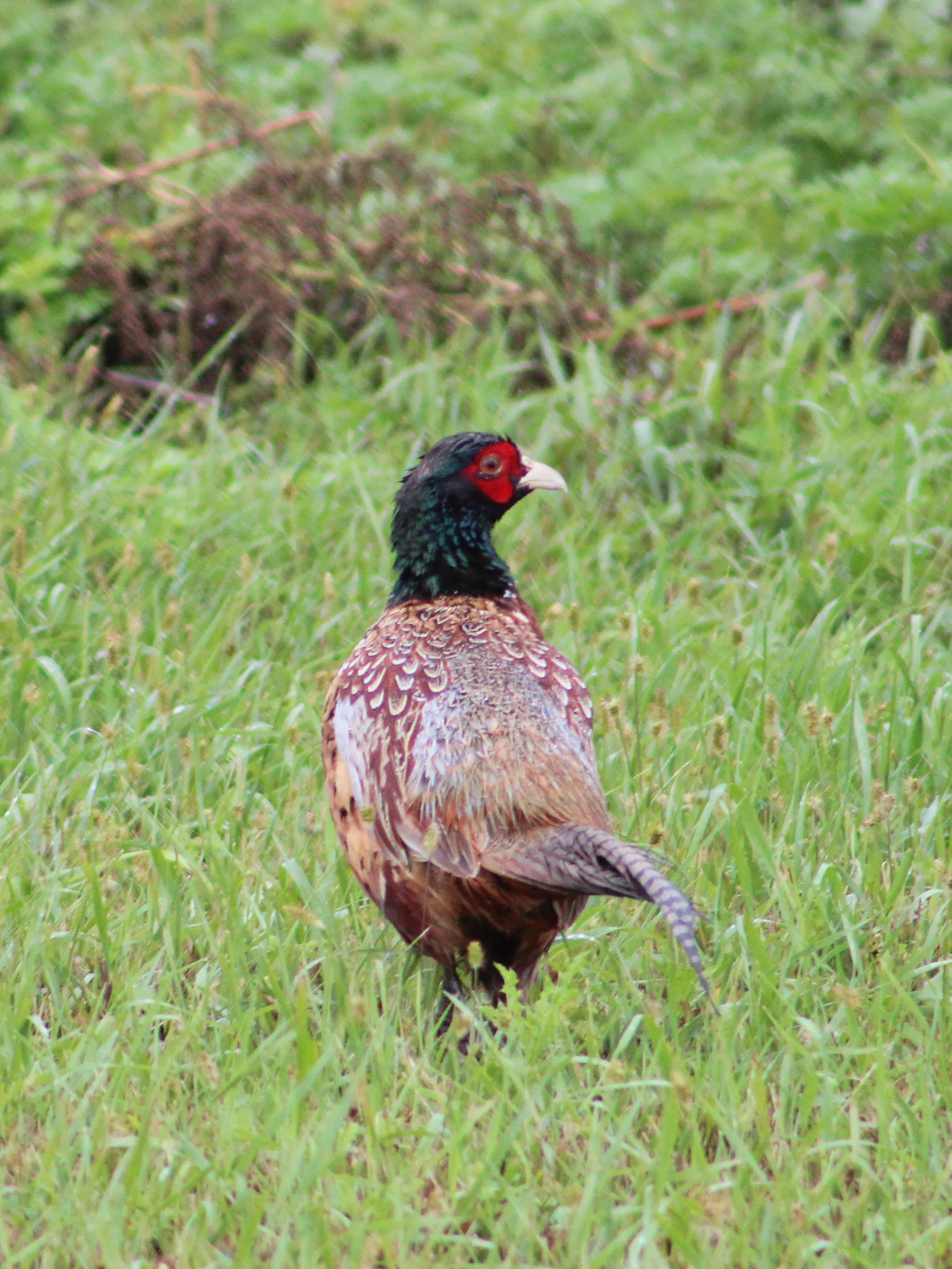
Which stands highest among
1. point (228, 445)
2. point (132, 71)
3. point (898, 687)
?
point (132, 71)

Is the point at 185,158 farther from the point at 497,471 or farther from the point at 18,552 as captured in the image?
the point at 497,471

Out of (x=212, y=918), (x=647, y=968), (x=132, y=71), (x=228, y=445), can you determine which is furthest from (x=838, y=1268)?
(x=132, y=71)

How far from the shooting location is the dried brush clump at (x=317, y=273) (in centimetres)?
646

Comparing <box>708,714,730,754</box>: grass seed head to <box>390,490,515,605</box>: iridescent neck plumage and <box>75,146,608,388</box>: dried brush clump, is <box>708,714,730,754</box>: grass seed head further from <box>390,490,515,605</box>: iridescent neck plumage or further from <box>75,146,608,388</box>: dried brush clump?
<box>75,146,608,388</box>: dried brush clump

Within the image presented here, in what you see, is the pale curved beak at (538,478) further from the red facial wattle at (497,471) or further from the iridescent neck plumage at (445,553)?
the iridescent neck plumage at (445,553)

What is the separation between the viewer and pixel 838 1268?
2729 millimetres

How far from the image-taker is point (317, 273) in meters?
6.50

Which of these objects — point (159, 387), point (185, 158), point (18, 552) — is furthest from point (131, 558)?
point (185, 158)

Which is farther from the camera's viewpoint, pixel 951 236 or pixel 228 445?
pixel 951 236

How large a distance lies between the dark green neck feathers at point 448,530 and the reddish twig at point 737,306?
263 cm


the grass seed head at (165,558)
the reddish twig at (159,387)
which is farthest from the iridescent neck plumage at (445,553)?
A: the reddish twig at (159,387)

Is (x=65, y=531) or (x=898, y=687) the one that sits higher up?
(x=65, y=531)

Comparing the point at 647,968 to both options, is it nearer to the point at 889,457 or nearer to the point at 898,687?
the point at 898,687

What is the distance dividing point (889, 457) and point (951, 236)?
1.42 metres
